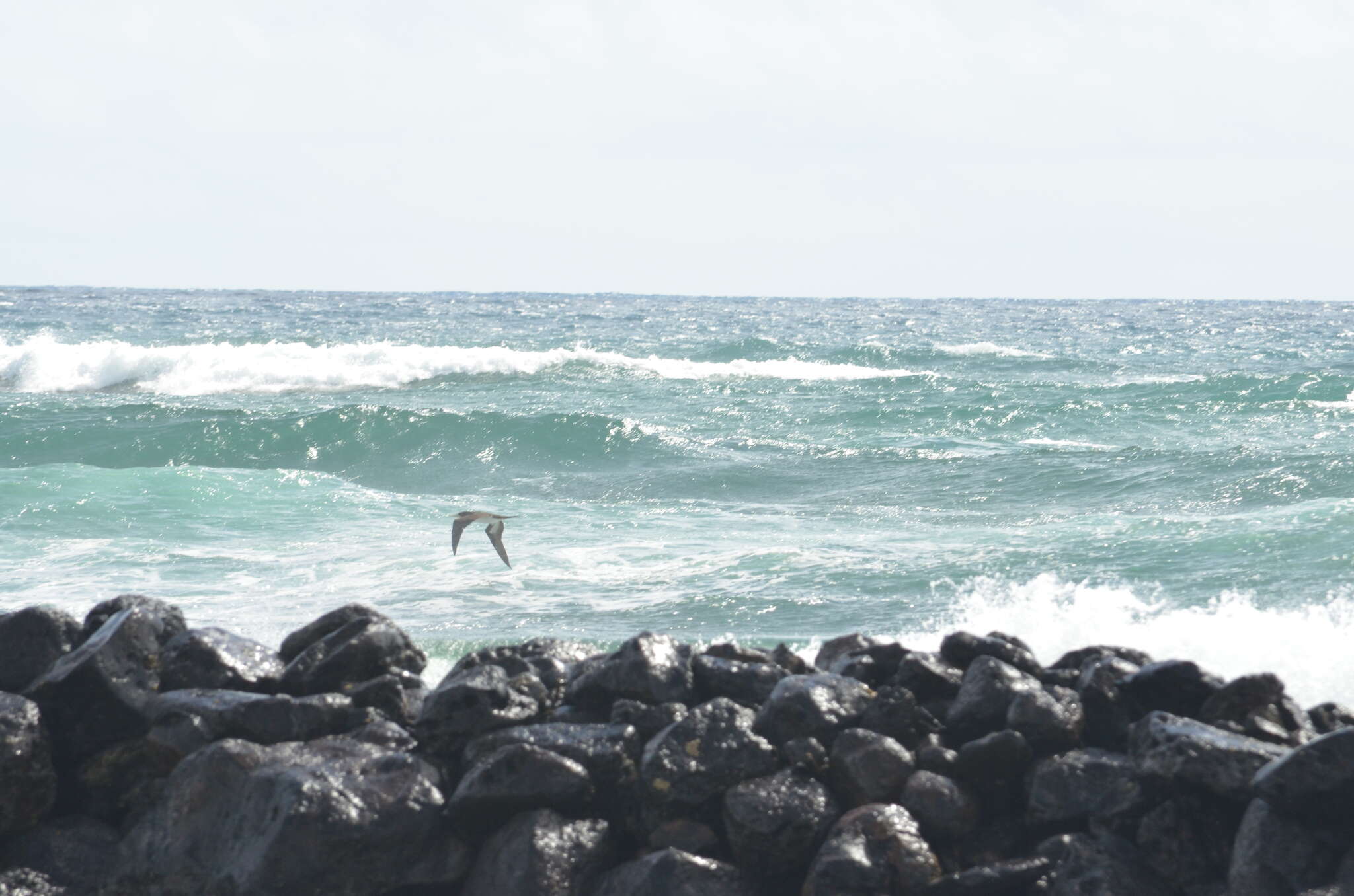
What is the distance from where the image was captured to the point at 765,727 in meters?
4.47

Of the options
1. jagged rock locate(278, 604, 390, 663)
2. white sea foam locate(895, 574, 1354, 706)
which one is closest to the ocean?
white sea foam locate(895, 574, 1354, 706)

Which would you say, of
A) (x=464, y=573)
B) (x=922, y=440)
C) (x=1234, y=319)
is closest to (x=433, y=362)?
(x=922, y=440)

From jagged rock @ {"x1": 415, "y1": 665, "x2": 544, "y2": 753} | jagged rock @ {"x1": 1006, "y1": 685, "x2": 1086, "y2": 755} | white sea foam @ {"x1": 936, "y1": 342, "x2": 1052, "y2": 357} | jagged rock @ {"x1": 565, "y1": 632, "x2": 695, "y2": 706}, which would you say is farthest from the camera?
white sea foam @ {"x1": 936, "y1": 342, "x2": 1052, "y2": 357}

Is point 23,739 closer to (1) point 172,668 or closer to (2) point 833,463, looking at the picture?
(1) point 172,668

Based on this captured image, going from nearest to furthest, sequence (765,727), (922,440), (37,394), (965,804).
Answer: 1. (965,804)
2. (765,727)
3. (922,440)
4. (37,394)

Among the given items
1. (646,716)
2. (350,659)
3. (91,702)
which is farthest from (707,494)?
(91,702)

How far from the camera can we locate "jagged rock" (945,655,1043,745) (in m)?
4.44

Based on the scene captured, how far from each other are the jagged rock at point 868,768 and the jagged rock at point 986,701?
26 centimetres

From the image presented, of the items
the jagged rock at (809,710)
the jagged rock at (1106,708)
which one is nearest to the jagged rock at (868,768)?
the jagged rock at (809,710)

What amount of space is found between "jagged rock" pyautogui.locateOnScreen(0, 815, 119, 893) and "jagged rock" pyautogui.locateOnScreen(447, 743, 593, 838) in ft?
3.87

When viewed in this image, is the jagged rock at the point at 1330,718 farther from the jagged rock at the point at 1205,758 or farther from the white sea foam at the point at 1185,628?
the white sea foam at the point at 1185,628

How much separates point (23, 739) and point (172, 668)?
59 centimetres

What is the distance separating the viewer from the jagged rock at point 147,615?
17.0 ft

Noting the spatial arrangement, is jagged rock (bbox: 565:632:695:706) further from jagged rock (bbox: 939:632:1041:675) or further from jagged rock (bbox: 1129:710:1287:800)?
jagged rock (bbox: 1129:710:1287:800)
